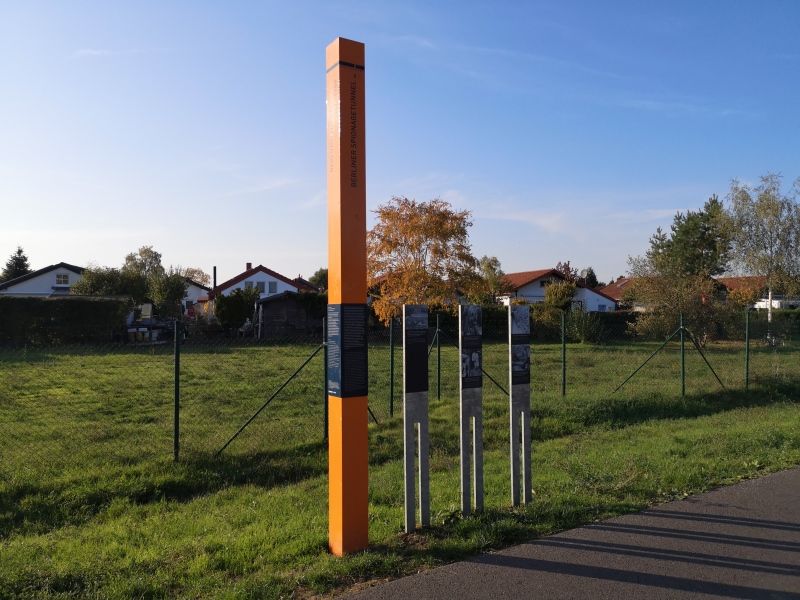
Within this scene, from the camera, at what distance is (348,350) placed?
4660 millimetres

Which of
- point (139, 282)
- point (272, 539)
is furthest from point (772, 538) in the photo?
point (139, 282)

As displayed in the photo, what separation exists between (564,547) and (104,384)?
1126 cm

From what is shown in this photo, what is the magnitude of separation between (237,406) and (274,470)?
13.5 feet

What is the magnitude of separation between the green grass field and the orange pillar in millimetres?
352

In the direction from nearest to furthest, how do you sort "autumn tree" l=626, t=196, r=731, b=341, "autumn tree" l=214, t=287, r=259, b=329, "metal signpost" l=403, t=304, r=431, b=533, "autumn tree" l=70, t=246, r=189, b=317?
"metal signpost" l=403, t=304, r=431, b=533, "autumn tree" l=626, t=196, r=731, b=341, "autumn tree" l=214, t=287, r=259, b=329, "autumn tree" l=70, t=246, r=189, b=317

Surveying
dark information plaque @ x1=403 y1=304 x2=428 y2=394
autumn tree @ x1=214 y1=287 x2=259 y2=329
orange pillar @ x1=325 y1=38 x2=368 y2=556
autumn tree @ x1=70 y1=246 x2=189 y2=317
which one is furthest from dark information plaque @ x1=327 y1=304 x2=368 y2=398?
autumn tree @ x1=70 y1=246 x2=189 y2=317

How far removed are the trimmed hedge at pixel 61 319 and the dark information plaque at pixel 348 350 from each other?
26.0m

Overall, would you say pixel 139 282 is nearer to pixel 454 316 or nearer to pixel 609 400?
pixel 454 316

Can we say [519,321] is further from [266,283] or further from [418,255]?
[266,283]

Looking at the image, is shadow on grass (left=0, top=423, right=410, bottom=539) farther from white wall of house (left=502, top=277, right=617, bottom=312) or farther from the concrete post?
white wall of house (left=502, top=277, right=617, bottom=312)

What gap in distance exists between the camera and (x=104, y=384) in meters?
Answer: 13.4

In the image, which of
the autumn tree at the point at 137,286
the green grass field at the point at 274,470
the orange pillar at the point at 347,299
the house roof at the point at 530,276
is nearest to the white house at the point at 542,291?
the house roof at the point at 530,276

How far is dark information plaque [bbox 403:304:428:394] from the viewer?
5004 mm

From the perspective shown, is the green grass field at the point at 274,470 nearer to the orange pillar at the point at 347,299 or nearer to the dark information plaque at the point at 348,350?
the orange pillar at the point at 347,299
